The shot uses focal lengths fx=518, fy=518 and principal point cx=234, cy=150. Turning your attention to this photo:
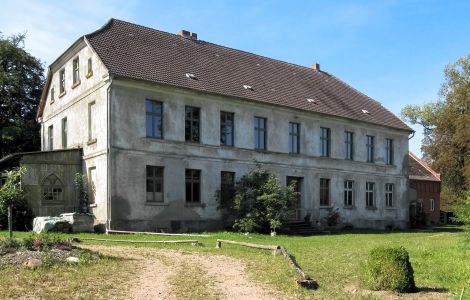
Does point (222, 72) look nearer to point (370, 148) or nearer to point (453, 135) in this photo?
point (370, 148)

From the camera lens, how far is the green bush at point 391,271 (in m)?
9.90

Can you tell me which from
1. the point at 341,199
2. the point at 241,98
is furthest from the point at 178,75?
the point at 341,199

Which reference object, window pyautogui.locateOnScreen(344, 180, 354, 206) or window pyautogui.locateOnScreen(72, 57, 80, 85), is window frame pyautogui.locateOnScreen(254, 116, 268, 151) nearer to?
window pyautogui.locateOnScreen(344, 180, 354, 206)

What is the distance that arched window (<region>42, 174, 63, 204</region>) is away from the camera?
24.0 m

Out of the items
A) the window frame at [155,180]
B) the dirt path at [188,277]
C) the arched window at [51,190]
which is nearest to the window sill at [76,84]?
the arched window at [51,190]

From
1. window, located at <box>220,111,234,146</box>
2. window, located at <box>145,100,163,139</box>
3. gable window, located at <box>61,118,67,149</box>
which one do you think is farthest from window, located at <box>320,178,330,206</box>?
gable window, located at <box>61,118,67,149</box>

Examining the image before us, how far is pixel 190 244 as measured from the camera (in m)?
17.5

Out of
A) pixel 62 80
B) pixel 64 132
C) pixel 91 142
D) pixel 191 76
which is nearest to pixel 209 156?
pixel 191 76

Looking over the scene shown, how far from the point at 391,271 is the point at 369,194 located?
86.8 feet

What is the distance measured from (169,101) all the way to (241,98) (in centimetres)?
437

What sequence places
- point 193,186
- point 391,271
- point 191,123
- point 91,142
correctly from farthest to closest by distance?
point 191,123 < point 193,186 < point 91,142 < point 391,271

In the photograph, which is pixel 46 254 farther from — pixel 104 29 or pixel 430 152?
pixel 430 152

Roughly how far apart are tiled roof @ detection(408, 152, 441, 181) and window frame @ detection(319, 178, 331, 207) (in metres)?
22.5

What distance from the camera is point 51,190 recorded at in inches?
949
